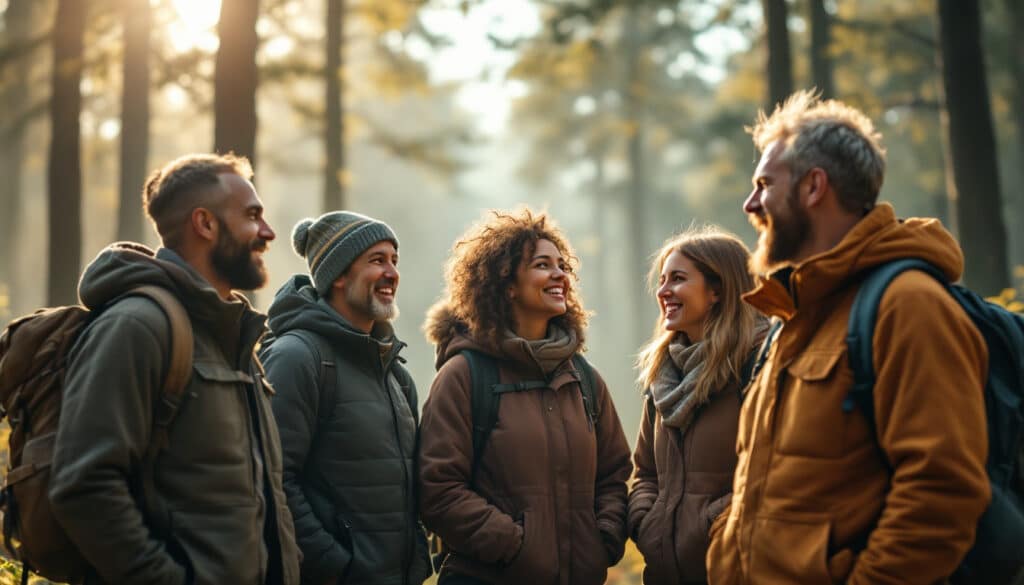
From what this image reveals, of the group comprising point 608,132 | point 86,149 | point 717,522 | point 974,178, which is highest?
point 608,132

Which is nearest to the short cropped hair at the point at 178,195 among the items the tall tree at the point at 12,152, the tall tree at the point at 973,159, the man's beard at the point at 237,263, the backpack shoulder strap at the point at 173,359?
the man's beard at the point at 237,263

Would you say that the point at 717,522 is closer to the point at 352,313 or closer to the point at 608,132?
the point at 352,313

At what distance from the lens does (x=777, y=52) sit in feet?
41.1

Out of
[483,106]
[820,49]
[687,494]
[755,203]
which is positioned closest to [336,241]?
[687,494]

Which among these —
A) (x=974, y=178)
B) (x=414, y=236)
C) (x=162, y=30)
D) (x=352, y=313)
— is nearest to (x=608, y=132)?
(x=414, y=236)

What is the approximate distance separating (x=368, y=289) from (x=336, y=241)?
1.13 ft

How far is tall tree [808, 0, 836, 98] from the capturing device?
52.6 feet

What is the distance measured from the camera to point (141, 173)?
1470 cm

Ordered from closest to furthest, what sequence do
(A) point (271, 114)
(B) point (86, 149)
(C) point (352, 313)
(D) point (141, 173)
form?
(C) point (352, 313) → (D) point (141, 173) → (B) point (86, 149) → (A) point (271, 114)

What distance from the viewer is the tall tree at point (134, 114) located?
13672 mm

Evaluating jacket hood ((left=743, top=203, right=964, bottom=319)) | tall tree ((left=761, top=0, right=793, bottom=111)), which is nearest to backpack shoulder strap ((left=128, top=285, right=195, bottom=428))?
jacket hood ((left=743, top=203, right=964, bottom=319))

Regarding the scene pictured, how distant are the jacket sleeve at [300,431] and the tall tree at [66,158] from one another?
6.84 m

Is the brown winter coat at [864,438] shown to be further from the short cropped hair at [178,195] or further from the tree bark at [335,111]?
the tree bark at [335,111]

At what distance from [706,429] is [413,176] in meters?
48.6
